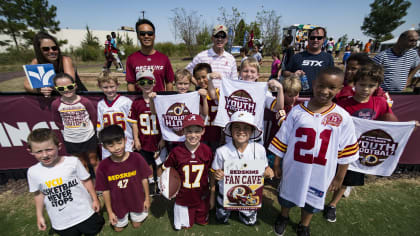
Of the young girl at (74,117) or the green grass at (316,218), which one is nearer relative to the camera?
the green grass at (316,218)

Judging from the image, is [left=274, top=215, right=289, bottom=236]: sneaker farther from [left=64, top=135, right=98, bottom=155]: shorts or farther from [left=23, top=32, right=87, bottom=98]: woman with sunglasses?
[left=23, top=32, right=87, bottom=98]: woman with sunglasses

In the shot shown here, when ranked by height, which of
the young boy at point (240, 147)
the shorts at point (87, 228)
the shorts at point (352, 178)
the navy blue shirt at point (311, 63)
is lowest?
the shorts at point (87, 228)

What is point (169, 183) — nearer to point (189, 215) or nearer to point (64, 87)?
point (189, 215)

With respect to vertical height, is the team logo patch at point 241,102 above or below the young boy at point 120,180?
above

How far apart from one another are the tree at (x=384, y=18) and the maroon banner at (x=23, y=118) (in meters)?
57.1

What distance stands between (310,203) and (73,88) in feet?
12.1

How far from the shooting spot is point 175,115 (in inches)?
120

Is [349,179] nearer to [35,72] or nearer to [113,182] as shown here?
[113,182]

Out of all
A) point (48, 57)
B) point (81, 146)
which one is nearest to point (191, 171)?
point (81, 146)

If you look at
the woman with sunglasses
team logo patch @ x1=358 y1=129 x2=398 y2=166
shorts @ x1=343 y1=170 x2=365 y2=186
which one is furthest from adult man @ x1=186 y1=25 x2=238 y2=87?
shorts @ x1=343 y1=170 x2=365 y2=186

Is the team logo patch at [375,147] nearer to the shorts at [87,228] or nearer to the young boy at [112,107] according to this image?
the young boy at [112,107]

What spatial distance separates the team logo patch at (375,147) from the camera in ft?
9.09

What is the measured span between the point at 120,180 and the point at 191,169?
3.09 feet

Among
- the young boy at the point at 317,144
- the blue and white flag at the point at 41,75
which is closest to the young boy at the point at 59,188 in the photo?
the blue and white flag at the point at 41,75
